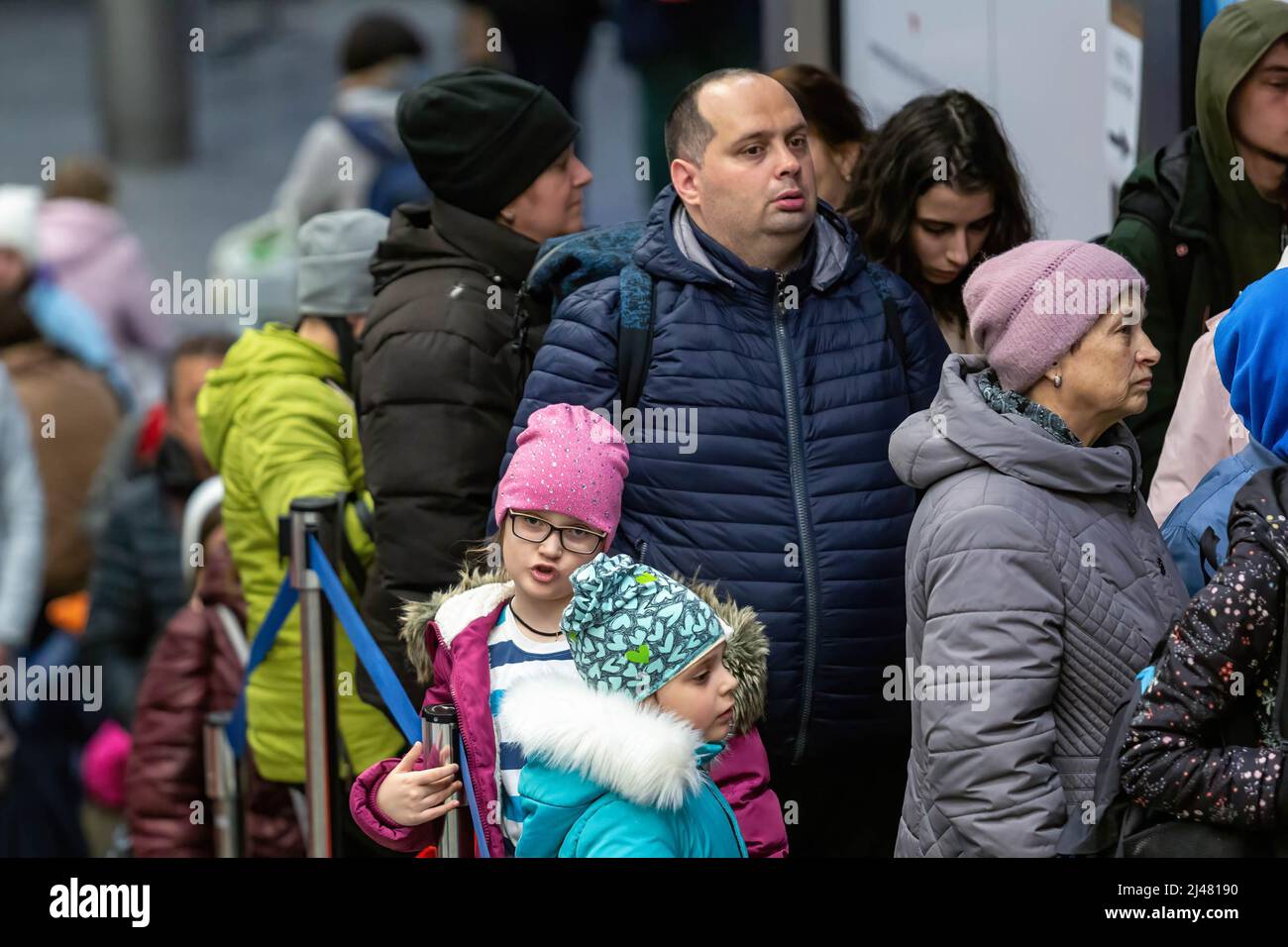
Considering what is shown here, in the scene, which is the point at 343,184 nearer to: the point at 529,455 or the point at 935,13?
the point at 935,13

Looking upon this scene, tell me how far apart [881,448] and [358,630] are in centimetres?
120

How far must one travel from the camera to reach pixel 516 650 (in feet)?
13.5

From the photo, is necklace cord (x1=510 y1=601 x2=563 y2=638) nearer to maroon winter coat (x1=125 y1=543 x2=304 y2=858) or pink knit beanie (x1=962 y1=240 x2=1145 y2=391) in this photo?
pink knit beanie (x1=962 y1=240 x2=1145 y2=391)

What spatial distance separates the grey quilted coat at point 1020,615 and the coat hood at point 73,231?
4.95m

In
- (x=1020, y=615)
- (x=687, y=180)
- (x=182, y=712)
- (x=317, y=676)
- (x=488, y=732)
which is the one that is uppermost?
(x=687, y=180)

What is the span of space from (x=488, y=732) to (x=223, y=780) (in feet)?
6.98

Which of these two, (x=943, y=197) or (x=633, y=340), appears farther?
(x=943, y=197)

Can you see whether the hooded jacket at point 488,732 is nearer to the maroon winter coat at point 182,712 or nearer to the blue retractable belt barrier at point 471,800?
the blue retractable belt barrier at point 471,800

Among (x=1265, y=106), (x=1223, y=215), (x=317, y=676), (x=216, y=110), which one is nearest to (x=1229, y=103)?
(x=1265, y=106)

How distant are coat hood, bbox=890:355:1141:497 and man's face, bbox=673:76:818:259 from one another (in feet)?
1.90

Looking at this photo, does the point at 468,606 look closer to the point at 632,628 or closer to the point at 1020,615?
the point at 632,628

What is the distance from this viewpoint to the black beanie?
5.21 meters

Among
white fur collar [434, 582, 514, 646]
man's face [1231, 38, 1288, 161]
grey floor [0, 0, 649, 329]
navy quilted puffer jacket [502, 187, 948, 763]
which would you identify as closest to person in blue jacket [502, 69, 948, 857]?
navy quilted puffer jacket [502, 187, 948, 763]
